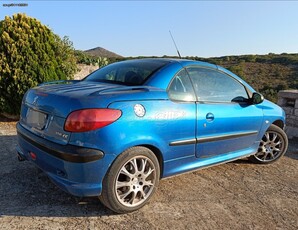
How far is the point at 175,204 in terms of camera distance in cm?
304

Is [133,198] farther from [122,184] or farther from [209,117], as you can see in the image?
[209,117]

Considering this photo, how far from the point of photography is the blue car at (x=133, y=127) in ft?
8.15

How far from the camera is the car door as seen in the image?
3311 millimetres

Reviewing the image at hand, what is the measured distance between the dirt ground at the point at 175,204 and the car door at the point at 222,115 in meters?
0.45

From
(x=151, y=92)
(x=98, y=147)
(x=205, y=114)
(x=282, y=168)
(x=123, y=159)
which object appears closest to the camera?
(x=98, y=147)

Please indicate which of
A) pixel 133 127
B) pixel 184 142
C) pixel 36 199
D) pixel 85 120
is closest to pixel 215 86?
pixel 184 142

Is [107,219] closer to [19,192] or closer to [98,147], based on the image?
[98,147]

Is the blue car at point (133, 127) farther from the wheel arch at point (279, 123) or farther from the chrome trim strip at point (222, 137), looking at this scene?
the wheel arch at point (279, 123)

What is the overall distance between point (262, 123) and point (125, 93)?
2.35 m

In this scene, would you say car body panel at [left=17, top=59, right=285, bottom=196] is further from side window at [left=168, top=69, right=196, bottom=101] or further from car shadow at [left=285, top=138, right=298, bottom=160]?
car shadow at [left=285, top=138, right=298, bottom=160]

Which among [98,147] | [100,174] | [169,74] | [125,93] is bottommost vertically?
[100,174]

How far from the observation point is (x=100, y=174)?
100.0 inches

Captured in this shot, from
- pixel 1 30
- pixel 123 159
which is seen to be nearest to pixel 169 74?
pixel 123 159

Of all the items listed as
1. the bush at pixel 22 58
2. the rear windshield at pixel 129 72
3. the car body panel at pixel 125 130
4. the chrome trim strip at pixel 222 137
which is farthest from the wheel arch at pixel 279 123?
the bush at pixel 22 58
